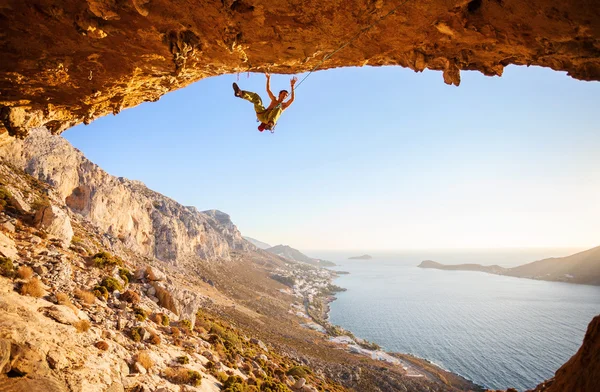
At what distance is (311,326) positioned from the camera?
57.5m

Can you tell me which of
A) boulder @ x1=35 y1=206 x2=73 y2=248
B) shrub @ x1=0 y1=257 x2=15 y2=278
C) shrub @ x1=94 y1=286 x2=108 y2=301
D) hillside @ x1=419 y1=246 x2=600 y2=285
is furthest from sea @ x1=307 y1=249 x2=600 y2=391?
shrub @ x1=0 y1=257 x2=15 y2=278

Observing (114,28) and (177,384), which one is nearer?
(114,28)


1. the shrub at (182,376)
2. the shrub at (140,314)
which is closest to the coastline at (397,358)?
the shrub at (182,376)

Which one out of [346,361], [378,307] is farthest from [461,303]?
[346,361]

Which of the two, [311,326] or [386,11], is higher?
[386,11]

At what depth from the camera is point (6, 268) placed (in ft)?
28.1

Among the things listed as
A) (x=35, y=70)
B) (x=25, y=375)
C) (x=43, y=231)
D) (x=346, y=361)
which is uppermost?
(x=35, y=70)

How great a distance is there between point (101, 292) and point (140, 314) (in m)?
1.89

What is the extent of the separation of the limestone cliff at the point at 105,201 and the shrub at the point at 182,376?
108 feet

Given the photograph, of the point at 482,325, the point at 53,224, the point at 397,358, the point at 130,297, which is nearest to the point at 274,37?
the point at 130,297

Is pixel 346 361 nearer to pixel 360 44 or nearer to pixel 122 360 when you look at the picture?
pixel 122 360

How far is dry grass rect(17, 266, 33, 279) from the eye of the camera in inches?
344

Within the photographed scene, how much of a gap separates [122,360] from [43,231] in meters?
10.3

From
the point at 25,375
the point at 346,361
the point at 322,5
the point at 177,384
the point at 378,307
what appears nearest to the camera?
the point at 322,5
